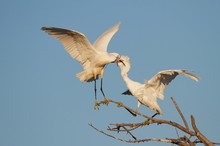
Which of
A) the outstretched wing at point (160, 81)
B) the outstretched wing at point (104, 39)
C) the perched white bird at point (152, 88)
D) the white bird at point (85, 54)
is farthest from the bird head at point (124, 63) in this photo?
the outstretched wing at point (104, 39)

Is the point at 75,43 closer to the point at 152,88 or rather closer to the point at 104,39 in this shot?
the point at 104,39

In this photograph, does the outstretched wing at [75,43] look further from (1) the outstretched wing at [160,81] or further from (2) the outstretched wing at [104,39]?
(1) the outstretched wing at [160,81]

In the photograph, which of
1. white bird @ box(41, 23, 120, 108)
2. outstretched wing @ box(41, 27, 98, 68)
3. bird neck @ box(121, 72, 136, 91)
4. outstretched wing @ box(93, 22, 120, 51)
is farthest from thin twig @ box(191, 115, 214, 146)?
outstretched wing @ box(93, 22, 120, 51)

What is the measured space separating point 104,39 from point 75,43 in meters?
2.45

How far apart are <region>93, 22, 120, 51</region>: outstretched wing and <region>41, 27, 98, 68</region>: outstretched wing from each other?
1.32 meters

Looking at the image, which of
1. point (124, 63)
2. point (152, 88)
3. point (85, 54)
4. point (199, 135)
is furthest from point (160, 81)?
point (199, 135)

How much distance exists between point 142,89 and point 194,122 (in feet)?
11.3

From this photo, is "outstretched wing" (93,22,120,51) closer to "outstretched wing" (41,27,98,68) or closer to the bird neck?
"outstretched wing" (41,27,98,68)

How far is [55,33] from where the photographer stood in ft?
43.5

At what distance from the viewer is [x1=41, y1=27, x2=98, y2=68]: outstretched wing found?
43.4 feet

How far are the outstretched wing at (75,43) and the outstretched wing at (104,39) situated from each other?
51.8 inches

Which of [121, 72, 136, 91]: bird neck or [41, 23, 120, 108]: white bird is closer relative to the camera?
[121, 72, 136, 91]: bird neck

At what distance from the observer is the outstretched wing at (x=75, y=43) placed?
13.2 metres

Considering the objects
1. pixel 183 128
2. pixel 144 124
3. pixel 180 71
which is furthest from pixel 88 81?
pixel 183 128
